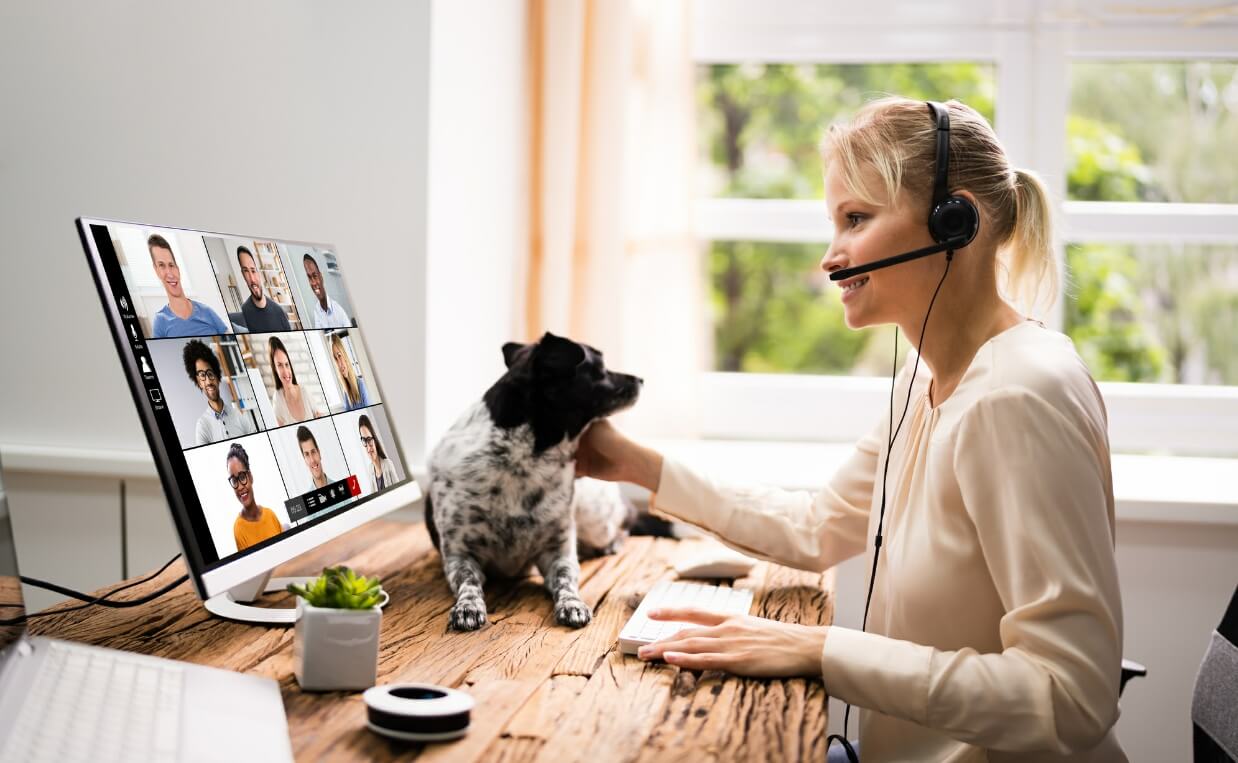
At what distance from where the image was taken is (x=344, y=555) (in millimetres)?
1597

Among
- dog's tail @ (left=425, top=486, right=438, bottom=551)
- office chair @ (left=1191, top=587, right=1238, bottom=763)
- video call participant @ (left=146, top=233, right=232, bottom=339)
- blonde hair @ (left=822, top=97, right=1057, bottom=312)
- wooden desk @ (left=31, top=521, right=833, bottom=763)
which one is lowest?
office chair @ (left=1191, top=587, right=1238, bottom=763)

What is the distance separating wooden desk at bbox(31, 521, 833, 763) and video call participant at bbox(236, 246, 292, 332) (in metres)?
0.37

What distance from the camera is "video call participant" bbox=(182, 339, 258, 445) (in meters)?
0.99

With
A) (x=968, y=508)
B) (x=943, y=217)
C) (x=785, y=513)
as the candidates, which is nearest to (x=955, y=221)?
(x=943, y=217)

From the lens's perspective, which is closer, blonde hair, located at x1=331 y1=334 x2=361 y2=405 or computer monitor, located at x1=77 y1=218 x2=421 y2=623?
computer monitor, located at x1=77 y1=218 x2=421 y2=623

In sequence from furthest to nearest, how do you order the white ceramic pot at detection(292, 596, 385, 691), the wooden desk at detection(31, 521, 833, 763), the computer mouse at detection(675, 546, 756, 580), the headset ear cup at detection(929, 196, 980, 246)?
the computer mouse at detection(675, 546, 756, 580) < the headset ear cup at detection(929, 196, 980, 246) < the white ceramic pot at detection(292, 596, 385, 691) < the wooden desk at detection(31, 521, 833, 763)

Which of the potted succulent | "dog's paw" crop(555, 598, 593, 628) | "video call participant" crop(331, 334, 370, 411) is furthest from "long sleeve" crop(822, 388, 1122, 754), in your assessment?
"video call participant" crop(331, 334, 370, 411)

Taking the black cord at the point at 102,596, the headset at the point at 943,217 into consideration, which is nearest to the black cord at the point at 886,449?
the headset at the point at 943,217

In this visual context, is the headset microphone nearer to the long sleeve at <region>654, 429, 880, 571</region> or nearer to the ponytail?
the ponytail

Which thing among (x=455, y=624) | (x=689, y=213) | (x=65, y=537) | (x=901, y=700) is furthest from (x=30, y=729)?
(x=689, y=213)

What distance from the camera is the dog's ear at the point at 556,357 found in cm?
143

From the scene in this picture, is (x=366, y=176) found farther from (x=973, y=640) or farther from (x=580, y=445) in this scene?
(x=973, y=640)

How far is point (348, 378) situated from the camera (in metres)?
1.33

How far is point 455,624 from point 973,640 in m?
0.63
